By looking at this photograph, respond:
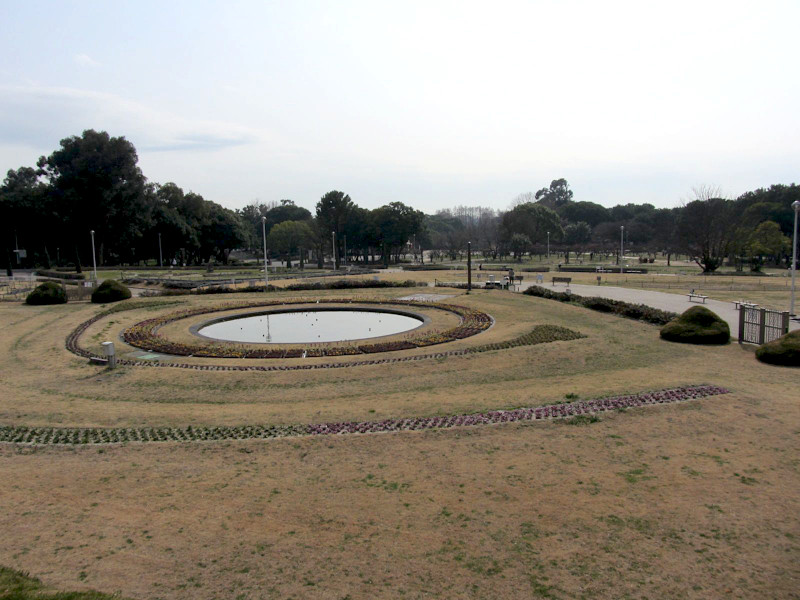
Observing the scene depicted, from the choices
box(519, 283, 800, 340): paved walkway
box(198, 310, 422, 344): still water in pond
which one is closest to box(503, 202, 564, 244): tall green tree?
box(519, 283, 800, 340): paved walkway

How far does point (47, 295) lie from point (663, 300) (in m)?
32.6

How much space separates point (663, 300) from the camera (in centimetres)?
2773

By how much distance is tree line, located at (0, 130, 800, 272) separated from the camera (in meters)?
48.1

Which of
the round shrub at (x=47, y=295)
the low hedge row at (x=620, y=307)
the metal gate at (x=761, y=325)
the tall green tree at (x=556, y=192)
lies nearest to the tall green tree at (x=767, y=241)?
the low hedge row at (x=620, y=307)

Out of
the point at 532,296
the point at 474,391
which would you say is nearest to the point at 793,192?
the point at 532,296

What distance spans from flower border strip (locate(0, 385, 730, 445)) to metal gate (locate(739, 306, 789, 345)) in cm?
803

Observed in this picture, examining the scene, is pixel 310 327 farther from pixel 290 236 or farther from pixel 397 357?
pixel 290 236

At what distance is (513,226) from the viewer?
3120 inches

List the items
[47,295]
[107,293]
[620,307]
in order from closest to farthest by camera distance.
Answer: [620,307], [47,295], [107,293]

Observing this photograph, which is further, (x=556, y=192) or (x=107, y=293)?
(x=556, y=192)

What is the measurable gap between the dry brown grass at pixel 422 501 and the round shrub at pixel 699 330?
4.47 m

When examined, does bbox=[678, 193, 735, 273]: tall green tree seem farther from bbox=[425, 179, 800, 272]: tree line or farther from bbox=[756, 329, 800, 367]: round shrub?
bbox=[756, 329, 800, 367]: round shrub

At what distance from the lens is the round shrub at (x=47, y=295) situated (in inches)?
1096

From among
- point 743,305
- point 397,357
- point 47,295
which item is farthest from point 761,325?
point 47,295
